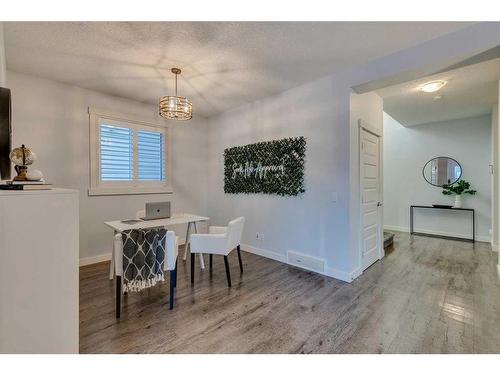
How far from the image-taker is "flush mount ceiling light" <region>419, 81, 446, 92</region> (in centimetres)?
330

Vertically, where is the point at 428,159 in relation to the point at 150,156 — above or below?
above

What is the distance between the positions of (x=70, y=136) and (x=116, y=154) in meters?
0.63

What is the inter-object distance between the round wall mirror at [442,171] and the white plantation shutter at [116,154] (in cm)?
635

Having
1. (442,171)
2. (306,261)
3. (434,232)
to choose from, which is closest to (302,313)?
(306,261)

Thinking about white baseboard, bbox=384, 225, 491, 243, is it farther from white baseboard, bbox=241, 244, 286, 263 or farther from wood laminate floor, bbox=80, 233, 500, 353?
white baseboard, bbox=241, 244, 286, 263

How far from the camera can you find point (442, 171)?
5.40 metres

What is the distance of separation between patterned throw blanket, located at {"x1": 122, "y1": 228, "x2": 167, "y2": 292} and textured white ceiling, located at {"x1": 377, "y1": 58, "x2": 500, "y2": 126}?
3693 millimetres

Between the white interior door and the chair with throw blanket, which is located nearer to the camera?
the chair with throw blanket

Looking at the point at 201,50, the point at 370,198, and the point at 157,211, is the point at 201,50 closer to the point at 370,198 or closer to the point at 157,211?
the point at 157,211

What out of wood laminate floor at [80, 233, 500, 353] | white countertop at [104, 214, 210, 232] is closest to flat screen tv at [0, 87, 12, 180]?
white countertop at [104, 214, 210, 232]

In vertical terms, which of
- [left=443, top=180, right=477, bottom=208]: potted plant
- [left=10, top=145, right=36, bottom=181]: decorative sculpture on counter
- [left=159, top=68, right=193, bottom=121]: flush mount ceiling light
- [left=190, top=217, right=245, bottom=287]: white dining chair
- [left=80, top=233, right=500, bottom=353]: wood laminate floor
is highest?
[left=159, top=68, right=193, bottom=121]: flush mount ceiling light

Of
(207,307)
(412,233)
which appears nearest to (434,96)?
(412,233)

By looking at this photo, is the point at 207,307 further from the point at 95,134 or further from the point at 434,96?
the point at 434,96

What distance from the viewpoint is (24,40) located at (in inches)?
91.3
